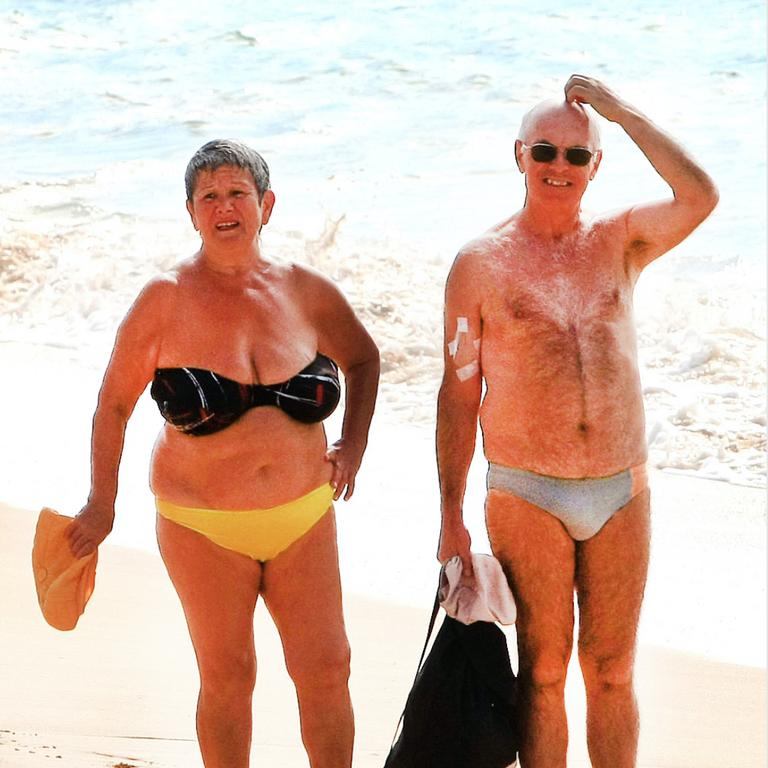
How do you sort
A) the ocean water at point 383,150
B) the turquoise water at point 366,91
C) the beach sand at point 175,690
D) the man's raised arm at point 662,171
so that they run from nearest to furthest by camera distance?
the man's raised arm at point 662,171 < the beach sand at point 175,690 < the ocean water at point 383,150 < the turquoise water at point 366,91

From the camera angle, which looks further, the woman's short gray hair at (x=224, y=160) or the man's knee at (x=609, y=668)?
the man's knee at (x=609, y=668)

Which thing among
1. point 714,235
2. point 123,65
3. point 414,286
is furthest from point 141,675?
point 123,65

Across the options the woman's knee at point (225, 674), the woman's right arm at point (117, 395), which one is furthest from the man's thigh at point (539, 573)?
the woman's right arm at point (117, 395)

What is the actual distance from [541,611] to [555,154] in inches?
42.6

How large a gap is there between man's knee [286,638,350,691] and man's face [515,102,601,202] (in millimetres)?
1198

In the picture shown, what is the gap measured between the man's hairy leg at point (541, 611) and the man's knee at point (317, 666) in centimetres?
45

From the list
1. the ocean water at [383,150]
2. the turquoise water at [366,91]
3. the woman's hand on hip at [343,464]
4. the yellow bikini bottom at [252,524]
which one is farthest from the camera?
the turquoise water at [366,91]

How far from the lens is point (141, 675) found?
543 centimetres

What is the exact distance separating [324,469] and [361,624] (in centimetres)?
289

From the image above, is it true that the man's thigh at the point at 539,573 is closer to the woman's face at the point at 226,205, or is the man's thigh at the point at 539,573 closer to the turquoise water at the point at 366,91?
the woman's face at the point at 226,205

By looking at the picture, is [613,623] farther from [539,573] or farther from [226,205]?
[226,205]

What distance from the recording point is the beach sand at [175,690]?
182 inches

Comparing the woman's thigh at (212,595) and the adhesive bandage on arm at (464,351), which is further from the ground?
the adhesive bandage on arm at (464,351)

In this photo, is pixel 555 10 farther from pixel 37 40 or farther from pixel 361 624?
pixel 361 624
